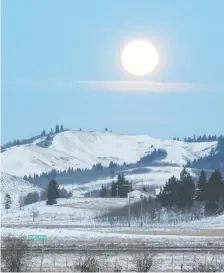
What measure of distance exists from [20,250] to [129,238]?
29463 mm

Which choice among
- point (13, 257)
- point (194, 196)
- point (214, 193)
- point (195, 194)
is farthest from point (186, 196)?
point (13, 257)

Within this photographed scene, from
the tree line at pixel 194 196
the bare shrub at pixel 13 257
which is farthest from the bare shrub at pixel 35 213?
the bare shrub at pixel 13 257

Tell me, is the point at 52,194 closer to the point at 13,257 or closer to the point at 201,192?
the point at 201,192

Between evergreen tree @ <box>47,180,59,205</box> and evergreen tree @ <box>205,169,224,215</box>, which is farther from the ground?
evergreen tree @ <box>47,180,59,205</box>

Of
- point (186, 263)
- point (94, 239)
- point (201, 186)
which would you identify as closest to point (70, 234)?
point (94, 239)

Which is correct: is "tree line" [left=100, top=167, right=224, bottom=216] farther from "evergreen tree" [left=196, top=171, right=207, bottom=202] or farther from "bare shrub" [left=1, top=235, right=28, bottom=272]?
"bare shrub" [left=1, top=235, right=28, bottom=272]

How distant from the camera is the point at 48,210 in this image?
125 m

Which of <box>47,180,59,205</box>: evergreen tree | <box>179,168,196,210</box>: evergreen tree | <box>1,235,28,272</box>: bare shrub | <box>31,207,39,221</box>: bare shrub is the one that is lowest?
<box>1,235,28,272</box>: bare shrub

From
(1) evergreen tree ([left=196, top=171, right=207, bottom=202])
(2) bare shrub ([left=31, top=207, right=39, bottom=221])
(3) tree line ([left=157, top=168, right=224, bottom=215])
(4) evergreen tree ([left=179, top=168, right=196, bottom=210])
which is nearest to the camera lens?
(3) tree line ([left=157, top=168, right=224, bottom=215])

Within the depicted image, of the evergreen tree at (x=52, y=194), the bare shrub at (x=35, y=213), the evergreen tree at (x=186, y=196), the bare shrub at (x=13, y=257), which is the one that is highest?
the evergreen tree at (x=52, y=194)

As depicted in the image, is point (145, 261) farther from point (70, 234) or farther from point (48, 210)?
point (48, 210)

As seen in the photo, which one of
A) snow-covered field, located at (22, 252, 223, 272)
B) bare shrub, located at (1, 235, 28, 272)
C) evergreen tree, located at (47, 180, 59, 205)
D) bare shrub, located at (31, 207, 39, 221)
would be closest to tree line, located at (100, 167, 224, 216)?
bare shrub, located at (31, 207, 39, 221)

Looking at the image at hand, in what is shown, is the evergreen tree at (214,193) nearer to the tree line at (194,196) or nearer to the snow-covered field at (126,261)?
the tree line at (194,196)

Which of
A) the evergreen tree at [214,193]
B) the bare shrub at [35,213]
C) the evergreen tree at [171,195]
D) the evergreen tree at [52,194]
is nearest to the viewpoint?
the evergreen tree at [214,193]
